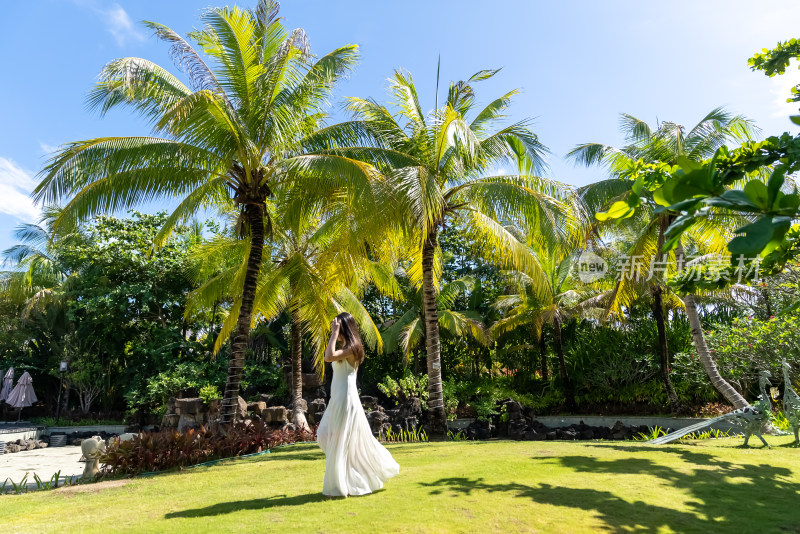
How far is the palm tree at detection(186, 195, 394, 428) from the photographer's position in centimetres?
1112

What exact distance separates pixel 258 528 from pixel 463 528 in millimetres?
1562

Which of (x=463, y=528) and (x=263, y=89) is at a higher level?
(x=263, y=89)

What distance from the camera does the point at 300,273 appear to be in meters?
12.1

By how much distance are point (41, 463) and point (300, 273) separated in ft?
26.3

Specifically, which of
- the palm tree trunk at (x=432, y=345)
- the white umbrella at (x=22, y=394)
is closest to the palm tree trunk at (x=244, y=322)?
the palm tree trunk at (x=432, y=345)

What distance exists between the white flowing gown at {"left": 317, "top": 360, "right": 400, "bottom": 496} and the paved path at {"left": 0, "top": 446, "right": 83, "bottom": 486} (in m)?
7.42

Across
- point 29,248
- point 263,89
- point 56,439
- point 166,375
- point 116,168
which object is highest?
point 29,248

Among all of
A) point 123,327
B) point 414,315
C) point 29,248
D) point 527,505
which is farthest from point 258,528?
point 29,248

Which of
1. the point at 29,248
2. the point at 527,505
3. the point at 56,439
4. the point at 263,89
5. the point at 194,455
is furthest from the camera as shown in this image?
the point at 29,248

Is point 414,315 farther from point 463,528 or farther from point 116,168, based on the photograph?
point 463,528

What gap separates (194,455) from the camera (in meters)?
8.48

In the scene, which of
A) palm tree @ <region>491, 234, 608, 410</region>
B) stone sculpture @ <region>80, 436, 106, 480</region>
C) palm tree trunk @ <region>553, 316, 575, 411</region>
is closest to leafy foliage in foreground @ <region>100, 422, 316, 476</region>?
stone sculpture @ <region>80, 436, 106, 480</region>

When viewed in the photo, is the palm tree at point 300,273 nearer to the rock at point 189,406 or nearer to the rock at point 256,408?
the rock at point 256,408

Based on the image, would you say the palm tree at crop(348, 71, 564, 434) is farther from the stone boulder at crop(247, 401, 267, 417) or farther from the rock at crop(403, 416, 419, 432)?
the stone boulder at crop(247, 401, 267, 417)
